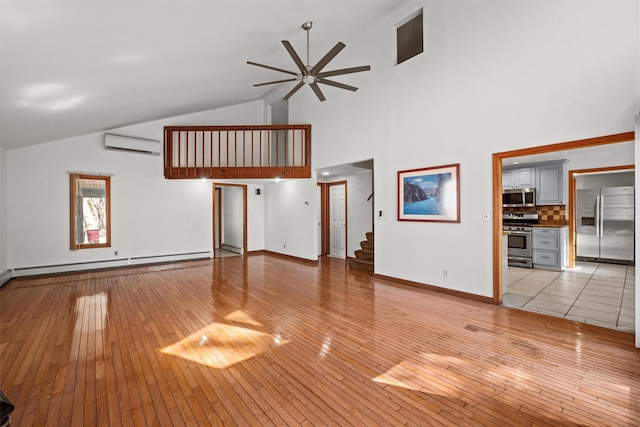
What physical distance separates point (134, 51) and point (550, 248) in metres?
8.10

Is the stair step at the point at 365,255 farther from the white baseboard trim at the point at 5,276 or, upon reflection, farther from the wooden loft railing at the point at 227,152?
the white baseboard trim at the point at 5,276

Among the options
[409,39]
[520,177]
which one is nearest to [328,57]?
[409,39]

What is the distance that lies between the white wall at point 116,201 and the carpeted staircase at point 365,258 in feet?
13.8

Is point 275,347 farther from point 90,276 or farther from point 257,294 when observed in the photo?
point 90,276

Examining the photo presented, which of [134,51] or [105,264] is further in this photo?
[105,264]

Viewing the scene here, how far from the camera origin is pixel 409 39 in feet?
17.2

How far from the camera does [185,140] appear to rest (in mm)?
7375

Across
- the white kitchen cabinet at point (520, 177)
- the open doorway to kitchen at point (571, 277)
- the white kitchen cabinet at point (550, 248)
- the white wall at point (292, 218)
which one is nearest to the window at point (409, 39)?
the open doorway to kitchen at point (571, 277)

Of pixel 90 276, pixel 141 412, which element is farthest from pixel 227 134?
pixel 141 412

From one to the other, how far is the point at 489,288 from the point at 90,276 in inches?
292

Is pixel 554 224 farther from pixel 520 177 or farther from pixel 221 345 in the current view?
pixel 221 345

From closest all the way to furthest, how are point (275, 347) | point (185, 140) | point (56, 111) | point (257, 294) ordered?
point (275, 347), point (56, 111), point (257, 294), point (185, 140)

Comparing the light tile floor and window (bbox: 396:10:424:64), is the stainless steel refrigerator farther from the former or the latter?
window (bbox: 396:10:424:64)

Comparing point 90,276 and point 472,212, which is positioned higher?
point 472,212
